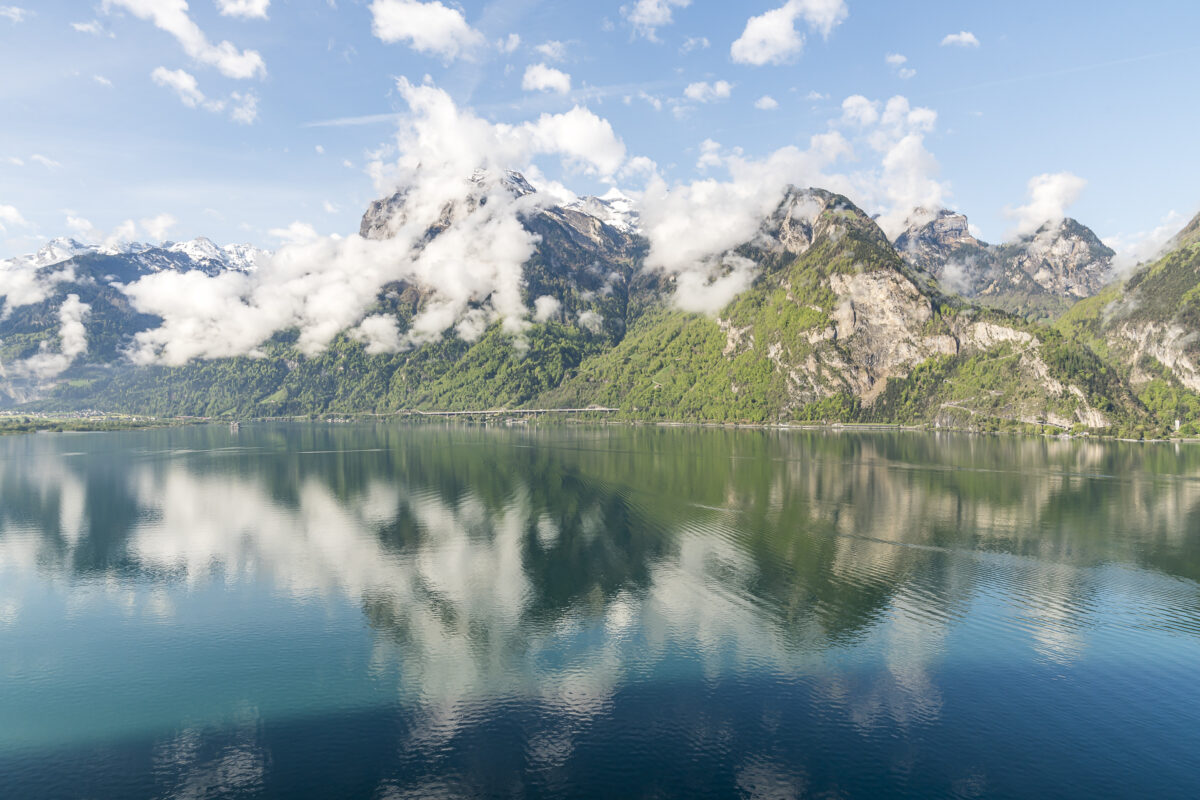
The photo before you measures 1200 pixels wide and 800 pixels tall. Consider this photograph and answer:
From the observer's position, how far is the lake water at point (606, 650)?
31203 mm

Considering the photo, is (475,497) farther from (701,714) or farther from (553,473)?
(701,714)

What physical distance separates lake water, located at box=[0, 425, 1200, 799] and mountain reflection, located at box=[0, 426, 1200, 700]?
0.43 meters

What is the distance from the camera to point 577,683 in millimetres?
39125

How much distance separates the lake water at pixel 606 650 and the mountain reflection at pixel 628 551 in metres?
0.43

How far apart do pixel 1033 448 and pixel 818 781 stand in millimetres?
185940

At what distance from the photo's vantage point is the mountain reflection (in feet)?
147

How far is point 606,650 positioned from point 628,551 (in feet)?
87.1

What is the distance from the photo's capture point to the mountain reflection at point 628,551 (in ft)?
147

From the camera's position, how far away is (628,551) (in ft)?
230

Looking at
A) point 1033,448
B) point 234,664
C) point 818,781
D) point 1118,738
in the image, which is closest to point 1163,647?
point 1118,738

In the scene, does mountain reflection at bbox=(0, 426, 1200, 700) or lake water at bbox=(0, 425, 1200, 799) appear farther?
mountain reflection at bbox=(0, 426, 1200, 700)

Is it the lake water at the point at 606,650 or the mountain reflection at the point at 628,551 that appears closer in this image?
the lake water at the point at 606,650

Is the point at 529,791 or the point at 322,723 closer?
the point at 529,791

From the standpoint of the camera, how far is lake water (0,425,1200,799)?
102 ft
